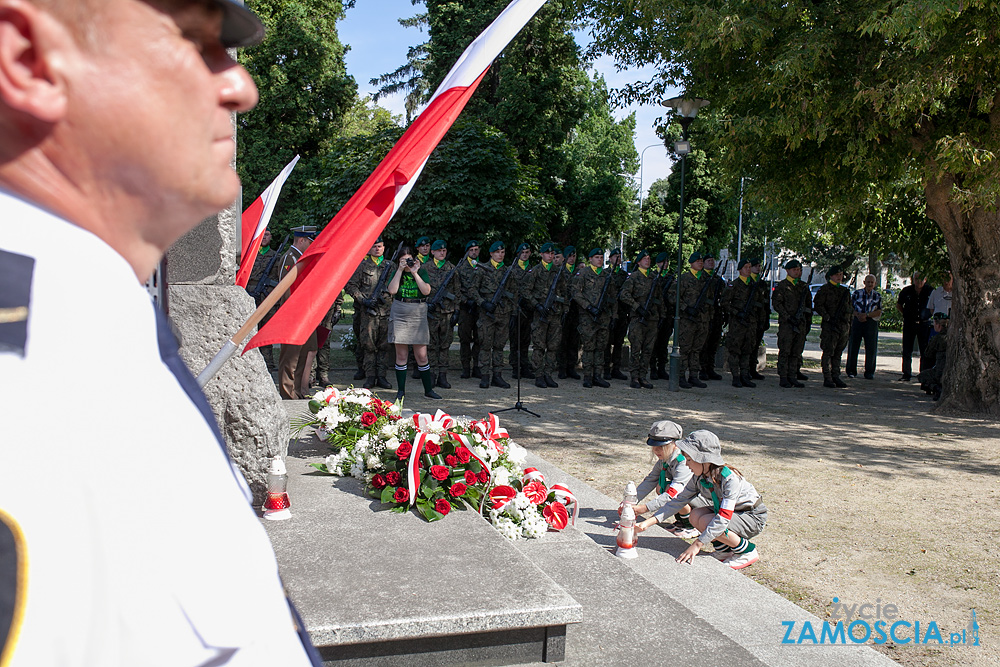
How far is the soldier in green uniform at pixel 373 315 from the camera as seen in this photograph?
11109 millimetres

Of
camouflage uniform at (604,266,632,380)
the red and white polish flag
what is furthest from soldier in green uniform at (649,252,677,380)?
the red and white polish flag

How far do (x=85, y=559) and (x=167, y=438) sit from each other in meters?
0.10

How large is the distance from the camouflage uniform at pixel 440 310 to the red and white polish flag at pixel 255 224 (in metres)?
7.06

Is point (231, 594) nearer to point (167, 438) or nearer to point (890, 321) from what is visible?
point (167, 438)

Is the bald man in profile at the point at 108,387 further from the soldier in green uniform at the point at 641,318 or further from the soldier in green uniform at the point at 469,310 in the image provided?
the soldier in green uniform at the point at 641,318

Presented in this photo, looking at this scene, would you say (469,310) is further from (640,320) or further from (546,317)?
(640,320)

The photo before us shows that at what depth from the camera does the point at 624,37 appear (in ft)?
39.6

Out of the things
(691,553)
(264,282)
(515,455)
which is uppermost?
(264,282)

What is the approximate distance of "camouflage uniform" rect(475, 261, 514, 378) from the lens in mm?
11906

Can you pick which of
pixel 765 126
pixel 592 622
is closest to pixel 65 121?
pixel 592 622

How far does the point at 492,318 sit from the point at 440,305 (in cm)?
80

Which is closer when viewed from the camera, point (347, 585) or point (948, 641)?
point (347, 585)

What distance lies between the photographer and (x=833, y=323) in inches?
530

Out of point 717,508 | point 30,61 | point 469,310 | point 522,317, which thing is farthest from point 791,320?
point 30,61
